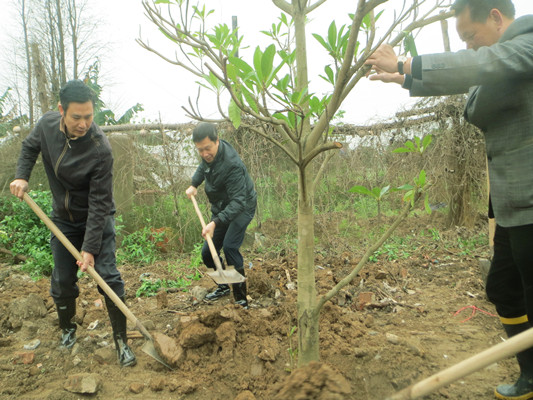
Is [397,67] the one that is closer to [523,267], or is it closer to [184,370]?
[523,267]

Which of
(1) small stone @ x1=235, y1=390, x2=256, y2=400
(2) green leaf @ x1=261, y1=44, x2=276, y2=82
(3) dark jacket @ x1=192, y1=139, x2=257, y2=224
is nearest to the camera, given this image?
(2) green leaf @ x1=261, y1=44, x2=276, y2=82

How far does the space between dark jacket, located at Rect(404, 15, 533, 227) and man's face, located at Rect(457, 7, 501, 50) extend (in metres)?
0.10

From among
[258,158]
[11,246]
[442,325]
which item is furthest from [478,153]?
[11,246]

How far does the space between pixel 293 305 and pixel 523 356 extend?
1662 millimetres

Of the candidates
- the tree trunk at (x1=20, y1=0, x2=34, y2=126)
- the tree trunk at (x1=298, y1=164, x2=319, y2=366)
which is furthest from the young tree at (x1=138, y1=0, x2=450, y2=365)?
the tree trunk at (x1=20, y1=0, x2=34, y2=126)

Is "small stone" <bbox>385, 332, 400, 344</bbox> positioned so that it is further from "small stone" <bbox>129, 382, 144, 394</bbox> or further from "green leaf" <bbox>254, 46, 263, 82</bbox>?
"green leaf" <bbox>254, 46, 263, 82</bbox>

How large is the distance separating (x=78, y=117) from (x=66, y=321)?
1621 millimetres

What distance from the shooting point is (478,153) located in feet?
20.5

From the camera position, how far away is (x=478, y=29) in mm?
1708

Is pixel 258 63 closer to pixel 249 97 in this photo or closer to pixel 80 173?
pixel 249 97

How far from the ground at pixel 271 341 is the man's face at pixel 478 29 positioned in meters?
1.66

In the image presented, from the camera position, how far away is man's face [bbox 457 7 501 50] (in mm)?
1686

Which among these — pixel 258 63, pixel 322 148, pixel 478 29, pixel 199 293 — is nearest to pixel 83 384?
pixel 199 293

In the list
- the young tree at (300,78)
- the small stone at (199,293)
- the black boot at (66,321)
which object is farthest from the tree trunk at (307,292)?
the small stone at (199,293)
